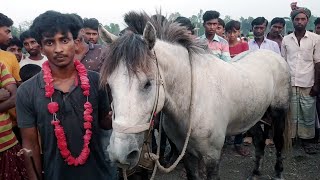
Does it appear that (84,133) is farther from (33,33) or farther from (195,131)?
(195,131)

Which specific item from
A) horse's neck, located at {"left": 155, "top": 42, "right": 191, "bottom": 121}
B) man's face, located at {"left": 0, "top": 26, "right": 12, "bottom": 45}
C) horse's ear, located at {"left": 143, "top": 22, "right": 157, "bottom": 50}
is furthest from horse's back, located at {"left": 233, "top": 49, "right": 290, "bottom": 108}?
man's face, located at {"left": 0, "top": 26, "right": 12, "bottom": 45}

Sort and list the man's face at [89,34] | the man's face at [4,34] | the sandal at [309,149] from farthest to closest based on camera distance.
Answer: the sandal at [309,149] < the man's face at [89,34] < the man's face at [4,34]

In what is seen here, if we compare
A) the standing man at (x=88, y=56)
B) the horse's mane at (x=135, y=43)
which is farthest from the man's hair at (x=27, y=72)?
the horse's mane at (x=135, y=43)

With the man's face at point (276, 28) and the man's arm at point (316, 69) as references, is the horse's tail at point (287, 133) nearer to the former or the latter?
the man's arm at point (316, 69)

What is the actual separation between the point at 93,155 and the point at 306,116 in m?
4.30

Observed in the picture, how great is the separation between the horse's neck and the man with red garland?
22.5 inches

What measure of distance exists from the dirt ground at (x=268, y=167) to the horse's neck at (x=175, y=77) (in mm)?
2167

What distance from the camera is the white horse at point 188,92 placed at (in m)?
1.87

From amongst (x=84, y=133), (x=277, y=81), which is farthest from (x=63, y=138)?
(x=277, y=81)

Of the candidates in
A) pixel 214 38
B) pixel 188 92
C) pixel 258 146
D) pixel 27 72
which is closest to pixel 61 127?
pixel 188 92

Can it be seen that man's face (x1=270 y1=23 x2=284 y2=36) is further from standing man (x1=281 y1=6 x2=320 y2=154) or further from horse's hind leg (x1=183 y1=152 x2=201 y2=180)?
horse's hind leg (x1=183 y1=152 x2=201 y2=180)

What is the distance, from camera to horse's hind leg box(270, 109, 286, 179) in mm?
4113

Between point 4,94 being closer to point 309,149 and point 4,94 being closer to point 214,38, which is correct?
point 214,38

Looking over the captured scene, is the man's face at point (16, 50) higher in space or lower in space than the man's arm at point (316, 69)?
higher
